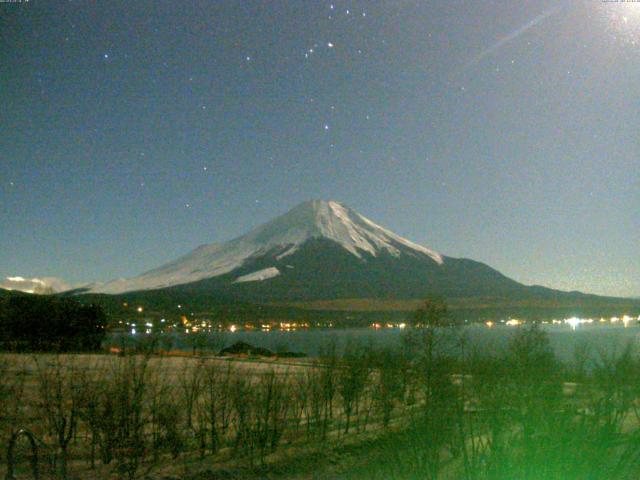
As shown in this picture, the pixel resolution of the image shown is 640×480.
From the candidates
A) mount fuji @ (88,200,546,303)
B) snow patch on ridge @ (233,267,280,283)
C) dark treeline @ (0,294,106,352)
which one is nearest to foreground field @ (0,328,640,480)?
dark treeline @ (0,294,106,352)

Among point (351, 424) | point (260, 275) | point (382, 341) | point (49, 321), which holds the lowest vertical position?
point (351, 424)

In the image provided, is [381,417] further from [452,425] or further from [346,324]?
[346,324]

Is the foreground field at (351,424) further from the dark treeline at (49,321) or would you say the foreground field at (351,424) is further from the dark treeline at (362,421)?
the dark treeline at (49,321)

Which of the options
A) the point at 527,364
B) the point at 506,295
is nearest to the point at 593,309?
the point at 506,295

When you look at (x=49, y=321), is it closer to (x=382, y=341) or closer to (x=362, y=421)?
(x=382, y=341)

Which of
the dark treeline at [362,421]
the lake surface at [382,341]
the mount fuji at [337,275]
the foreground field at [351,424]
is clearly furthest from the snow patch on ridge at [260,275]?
the foreground field at [351,424]

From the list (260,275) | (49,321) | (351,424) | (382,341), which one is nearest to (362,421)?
(351,424)
